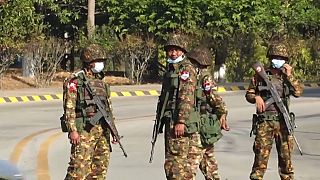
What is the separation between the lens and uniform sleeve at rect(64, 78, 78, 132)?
302 inches

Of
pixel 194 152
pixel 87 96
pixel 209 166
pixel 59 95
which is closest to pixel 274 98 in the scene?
pixel 209 166

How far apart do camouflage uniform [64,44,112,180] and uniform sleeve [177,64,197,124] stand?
2.52ft

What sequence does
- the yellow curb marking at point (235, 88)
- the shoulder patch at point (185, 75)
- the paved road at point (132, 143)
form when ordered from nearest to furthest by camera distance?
1. the shoulder patch at point (185, 75)
2. the paved road at point (132, 143)
3. the yellow curb marking at point (235, 88)

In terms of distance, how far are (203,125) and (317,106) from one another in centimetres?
1356

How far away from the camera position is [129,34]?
3069 cm

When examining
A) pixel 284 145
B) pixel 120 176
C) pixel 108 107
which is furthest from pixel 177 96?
pixel 120 176

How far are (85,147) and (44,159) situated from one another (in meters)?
3.82

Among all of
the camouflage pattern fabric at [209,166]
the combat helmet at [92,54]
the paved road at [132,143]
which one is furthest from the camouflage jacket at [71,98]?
the paved road at [132,143]

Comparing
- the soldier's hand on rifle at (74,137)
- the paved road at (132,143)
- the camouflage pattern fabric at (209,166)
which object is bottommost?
the paved road at (132,143)

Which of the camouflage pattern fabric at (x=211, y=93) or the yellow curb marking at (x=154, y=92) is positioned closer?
the camouflage pattern fabric at (x=211, y=93)

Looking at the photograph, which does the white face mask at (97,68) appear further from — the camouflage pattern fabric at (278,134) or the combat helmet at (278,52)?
the combat helmet at (278,52)

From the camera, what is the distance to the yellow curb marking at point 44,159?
32.7 feet

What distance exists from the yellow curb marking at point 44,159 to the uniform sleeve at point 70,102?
2.22m

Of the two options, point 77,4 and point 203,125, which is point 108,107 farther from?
point 77,4
